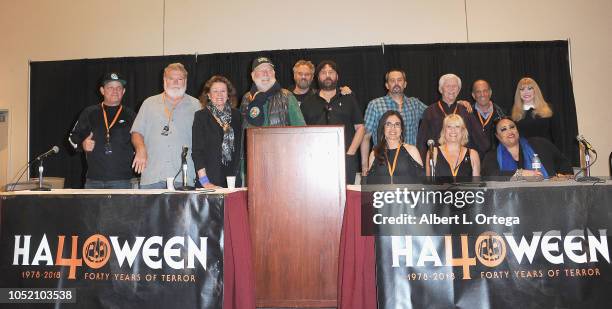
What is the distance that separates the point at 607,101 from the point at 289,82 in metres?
4.78

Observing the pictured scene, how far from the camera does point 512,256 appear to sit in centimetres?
243

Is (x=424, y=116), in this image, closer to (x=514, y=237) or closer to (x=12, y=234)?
(x=514, y=237)

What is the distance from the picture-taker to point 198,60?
7082mm

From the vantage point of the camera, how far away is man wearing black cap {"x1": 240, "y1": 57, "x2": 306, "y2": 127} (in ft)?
11.7

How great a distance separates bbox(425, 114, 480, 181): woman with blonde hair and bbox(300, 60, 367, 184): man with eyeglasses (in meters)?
0.75

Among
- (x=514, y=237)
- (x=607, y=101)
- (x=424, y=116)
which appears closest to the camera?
(x=514, y=237)

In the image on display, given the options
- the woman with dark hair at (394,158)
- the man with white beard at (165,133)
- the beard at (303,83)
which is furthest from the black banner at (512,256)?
the beard at (303,83)

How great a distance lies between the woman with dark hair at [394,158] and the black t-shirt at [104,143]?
7.16ft

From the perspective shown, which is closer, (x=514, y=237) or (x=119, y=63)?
(x=514, y=237)

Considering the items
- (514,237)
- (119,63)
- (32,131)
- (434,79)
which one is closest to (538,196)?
(514,237)

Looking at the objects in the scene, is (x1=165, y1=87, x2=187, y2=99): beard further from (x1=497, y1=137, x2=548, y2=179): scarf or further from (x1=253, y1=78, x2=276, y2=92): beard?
(x1=497, y1=137, x2=548, y2=179): scarf

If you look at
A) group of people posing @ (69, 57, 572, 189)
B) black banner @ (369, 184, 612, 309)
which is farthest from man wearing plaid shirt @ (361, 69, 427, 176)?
black banner @ (369, 184, 612, 309)

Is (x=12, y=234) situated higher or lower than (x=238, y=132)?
lower

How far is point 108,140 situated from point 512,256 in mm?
3349
